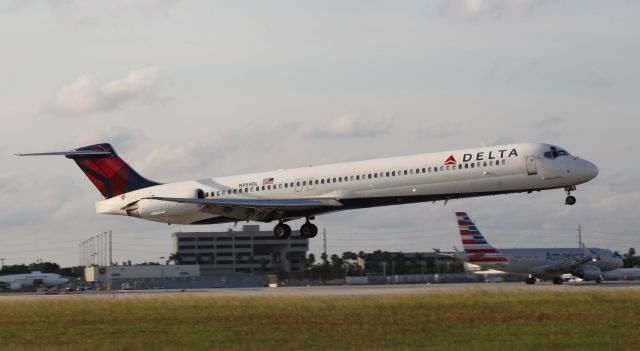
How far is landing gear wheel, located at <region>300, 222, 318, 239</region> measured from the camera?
180 feet

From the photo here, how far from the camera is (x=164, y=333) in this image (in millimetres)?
26438

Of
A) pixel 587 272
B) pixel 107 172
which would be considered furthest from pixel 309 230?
pixel 587 272

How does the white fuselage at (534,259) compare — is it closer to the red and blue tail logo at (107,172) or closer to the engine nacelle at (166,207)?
the engine nacelle at (166,207)

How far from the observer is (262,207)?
170ft

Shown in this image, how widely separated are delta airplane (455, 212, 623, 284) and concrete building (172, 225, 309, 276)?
8808cm

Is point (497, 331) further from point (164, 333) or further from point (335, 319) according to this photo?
point (164, 333)

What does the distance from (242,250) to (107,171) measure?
12048cm

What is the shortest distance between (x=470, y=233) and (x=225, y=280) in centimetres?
2190

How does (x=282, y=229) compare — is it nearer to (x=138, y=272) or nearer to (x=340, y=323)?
(x=340, y=323)

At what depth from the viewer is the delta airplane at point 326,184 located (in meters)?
45.7

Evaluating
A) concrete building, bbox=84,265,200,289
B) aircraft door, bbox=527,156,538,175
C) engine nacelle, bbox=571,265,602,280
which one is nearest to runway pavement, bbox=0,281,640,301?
aircraft door, bbox=527,156,538,175

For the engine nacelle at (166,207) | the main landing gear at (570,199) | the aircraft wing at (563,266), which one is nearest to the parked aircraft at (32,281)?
the engine nacelle at (166,207)

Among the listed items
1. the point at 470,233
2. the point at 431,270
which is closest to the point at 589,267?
the point at 470,233

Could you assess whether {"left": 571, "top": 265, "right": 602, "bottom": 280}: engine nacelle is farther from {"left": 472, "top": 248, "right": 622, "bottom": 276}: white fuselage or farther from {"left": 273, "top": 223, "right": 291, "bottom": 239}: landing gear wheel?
{"left": 273, "top": 223, "right": 291, "bottom": 239}: landing gear wheel
